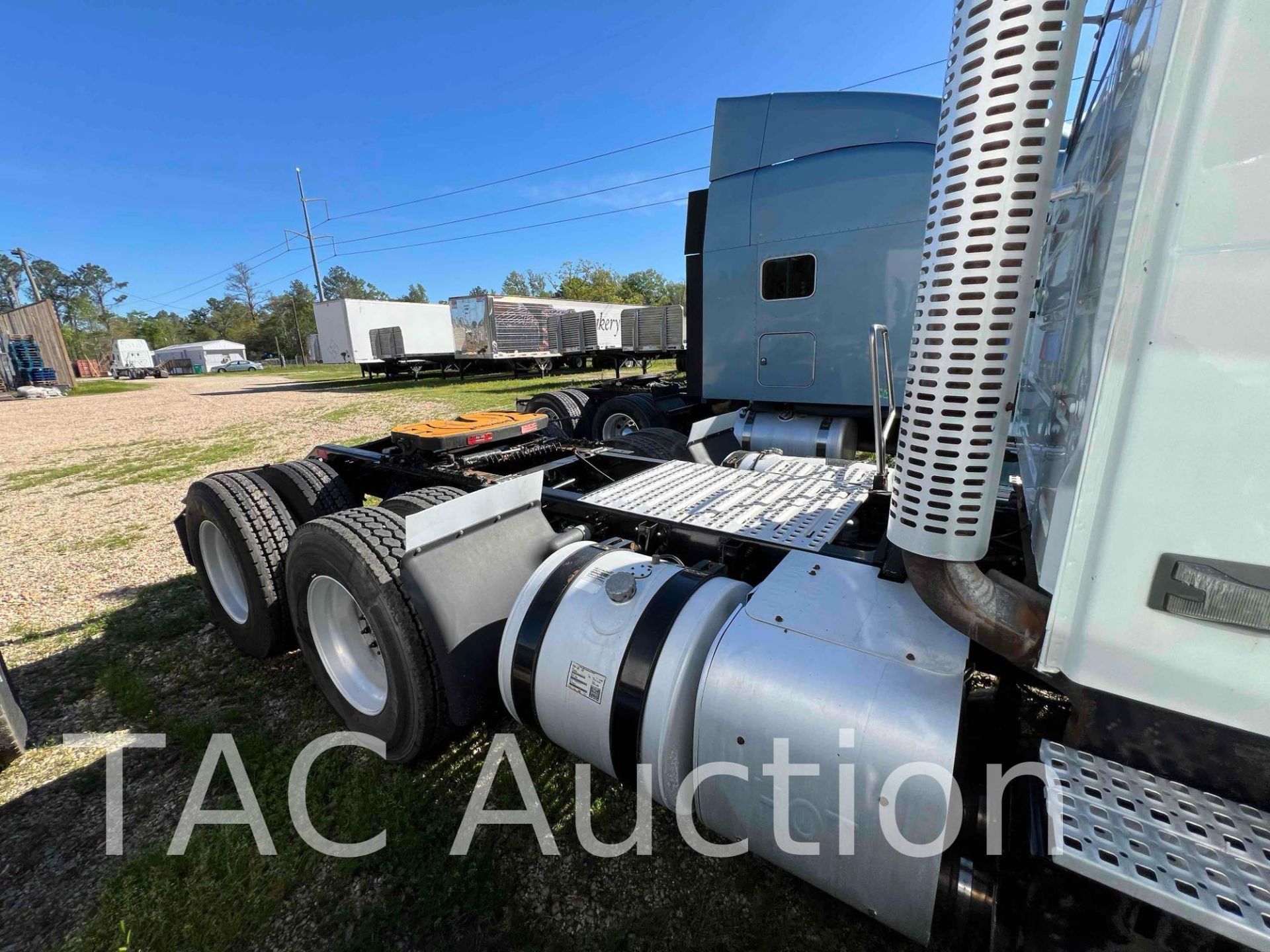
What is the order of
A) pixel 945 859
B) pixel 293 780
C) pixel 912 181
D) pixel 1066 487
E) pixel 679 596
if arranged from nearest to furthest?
Answer: pixel 1066 487 < pixel 945 859 < pixel 679 596 < pixel 293 780 < pixel 912 181

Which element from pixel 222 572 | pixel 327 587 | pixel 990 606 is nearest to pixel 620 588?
pixel 990 606

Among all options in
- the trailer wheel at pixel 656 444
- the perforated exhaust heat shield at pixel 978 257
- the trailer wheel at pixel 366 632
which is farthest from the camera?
the trailer wheel at pixel 656 444

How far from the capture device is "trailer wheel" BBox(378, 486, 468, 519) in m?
2.69

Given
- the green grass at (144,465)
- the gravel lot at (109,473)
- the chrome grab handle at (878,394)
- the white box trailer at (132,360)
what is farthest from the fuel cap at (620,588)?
the white box trailer at (132,360)

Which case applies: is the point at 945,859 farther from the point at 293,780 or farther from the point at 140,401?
the point at 140,401

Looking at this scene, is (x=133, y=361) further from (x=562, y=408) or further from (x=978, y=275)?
(x=978, y=275)

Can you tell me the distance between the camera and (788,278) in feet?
17.7

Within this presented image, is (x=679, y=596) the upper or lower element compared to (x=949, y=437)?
lower

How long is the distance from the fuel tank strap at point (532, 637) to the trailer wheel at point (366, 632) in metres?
0.40

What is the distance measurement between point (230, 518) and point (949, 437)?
139 inches

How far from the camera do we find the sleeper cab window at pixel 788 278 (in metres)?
5.27

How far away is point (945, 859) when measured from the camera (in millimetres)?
1384

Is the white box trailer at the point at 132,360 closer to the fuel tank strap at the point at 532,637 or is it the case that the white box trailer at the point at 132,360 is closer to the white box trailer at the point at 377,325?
the white box trailer at the point at 377,325

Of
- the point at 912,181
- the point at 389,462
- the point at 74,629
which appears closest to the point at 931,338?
the point at 389,462
